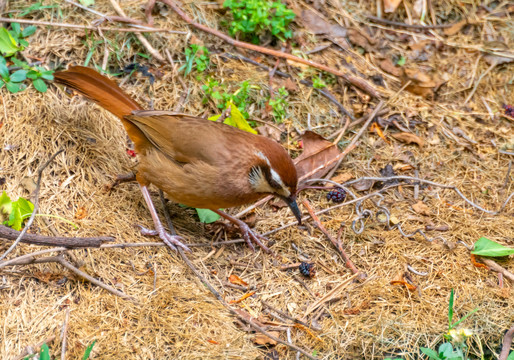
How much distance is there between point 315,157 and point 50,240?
266cm

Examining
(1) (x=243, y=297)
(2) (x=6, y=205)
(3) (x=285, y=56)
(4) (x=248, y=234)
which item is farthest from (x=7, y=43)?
(1) (x=243, y=297)

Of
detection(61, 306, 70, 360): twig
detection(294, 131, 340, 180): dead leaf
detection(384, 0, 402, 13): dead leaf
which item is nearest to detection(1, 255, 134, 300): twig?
detection(61, 306, 70, 360): twig

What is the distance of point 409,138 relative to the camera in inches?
231

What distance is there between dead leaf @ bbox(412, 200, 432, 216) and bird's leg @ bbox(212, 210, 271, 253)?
58.9 inches

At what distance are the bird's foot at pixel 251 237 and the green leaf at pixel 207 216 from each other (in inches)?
10.1

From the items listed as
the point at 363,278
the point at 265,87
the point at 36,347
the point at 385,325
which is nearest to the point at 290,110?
the point at 265,87

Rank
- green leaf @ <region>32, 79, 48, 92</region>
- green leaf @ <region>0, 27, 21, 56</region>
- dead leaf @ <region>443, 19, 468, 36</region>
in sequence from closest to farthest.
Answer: green leaf @ <region>32, 79, 48, 92</region> < green leaf @ <region>0, 27, 21, 56</region> < dead leaf @ <region>443, 19, 468, 36</region>

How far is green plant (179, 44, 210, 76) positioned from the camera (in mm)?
5730

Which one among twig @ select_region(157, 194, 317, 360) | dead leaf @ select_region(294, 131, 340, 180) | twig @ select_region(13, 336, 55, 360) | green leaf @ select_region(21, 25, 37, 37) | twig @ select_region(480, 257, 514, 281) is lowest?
twig @ select_region(157, 194, 317, 360)

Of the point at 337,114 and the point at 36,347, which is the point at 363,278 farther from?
the point at 36,347

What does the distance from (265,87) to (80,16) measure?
204 cm

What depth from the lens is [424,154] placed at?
5824mm

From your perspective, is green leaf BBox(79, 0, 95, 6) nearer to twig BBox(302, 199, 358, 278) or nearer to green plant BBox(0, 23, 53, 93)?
green plant BBox(0, 23, 53, 93)

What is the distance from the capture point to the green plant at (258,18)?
5918 millimetres
